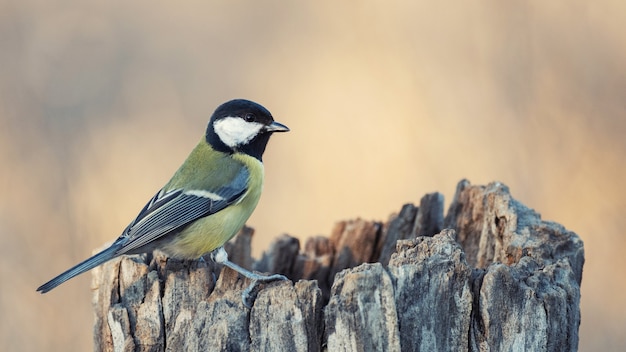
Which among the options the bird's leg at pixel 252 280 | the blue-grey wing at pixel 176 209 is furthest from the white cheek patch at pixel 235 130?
the bird's leg at pixel 252 280

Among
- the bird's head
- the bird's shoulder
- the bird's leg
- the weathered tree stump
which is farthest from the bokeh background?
the bird's leg

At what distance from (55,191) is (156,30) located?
2473 mm

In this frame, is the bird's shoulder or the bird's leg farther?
the bird's shoulder

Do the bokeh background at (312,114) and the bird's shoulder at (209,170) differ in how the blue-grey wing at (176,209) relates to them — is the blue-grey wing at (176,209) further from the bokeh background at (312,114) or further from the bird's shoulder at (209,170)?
the bokeh background at (312,114)

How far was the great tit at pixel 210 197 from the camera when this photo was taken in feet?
11.2

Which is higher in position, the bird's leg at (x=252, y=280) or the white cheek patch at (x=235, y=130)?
the white cheek patch at (x=235, y=130)

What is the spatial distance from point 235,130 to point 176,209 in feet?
1.85

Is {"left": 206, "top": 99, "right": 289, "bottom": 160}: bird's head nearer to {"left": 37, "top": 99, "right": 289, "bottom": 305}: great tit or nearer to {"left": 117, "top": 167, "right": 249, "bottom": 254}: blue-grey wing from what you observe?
{"left": 37, "top": 99, "right": 289, "bottom": 305}: great tit

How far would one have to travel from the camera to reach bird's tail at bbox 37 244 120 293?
306cm

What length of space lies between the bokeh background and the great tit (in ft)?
4.32

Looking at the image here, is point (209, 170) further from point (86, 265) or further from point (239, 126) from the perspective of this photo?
point (86, 265)

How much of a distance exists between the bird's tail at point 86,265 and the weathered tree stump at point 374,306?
44 mm

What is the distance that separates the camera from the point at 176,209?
353 centimetres

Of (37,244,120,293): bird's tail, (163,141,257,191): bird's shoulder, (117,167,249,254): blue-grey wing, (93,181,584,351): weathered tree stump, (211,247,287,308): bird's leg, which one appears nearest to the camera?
(93,181,584,351): weathered tree stump
